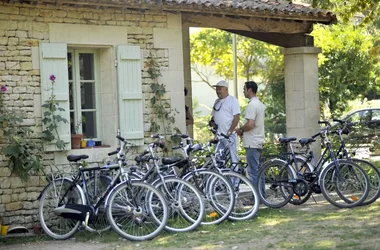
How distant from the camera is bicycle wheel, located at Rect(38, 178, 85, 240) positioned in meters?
9.98

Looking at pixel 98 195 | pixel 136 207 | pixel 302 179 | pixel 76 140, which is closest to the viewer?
pixel 136 207

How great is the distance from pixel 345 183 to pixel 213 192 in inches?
78.2

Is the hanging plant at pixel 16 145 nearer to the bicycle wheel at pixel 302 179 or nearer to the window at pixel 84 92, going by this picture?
the window at pixel 84 92

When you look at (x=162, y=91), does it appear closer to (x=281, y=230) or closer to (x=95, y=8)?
(x=95, y=8)

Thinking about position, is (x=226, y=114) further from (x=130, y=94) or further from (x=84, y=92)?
(x=84, y=92)

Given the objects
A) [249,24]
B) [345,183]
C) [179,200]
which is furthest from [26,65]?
[345,183]

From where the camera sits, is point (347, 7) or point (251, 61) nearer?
point (347, 7)

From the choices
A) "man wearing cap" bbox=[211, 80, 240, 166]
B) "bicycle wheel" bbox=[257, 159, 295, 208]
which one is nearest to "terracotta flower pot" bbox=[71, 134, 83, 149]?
"man wearing cap" bbox=[211, 80, 240, 166]

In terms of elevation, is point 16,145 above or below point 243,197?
above

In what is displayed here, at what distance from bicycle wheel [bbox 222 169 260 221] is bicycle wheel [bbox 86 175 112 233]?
5.25 ft

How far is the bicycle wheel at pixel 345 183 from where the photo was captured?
1084 cm

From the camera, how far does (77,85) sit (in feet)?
36.9

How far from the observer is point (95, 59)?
11.5m

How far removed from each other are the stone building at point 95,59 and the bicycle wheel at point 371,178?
2.84m
